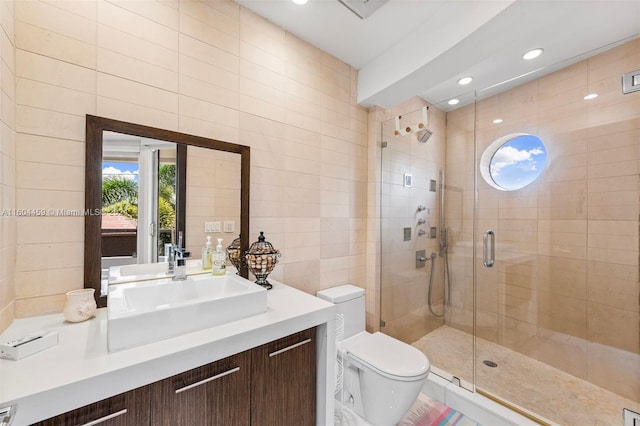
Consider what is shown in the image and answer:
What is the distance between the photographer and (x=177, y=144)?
1442 mm

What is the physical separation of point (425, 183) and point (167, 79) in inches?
90.2

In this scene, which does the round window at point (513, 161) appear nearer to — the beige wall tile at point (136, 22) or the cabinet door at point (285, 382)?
the cabinet door at point (285, 382)

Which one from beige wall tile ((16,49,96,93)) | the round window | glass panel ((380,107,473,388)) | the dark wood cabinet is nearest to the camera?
the dark wood cabinet

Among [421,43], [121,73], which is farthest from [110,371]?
[421,43]

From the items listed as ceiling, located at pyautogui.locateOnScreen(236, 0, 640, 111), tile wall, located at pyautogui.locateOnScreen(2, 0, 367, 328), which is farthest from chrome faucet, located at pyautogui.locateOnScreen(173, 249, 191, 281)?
ceiling, located at pyautogui.locateOnScreen(236, 0, 640, 111)

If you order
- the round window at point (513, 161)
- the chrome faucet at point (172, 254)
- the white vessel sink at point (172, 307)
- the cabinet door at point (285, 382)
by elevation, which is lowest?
the cabinet door at point (285, 382)

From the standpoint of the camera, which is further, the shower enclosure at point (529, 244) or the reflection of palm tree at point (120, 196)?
the shower enclosure at point (529, 244)

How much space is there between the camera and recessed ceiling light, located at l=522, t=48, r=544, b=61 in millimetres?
1975

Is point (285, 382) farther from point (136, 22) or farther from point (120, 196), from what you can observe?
point (136, 22)

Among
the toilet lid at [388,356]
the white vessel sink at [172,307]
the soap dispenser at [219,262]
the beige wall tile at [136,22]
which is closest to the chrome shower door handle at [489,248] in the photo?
the toilet lid at [388,356]

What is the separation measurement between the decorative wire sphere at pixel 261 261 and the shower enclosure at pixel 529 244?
1.24 meters

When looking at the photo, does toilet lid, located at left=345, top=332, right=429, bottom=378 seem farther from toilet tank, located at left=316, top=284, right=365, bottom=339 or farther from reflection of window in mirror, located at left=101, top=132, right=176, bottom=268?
reflection of window in mirror, located at left=101, top=132, right=176, bottom=268

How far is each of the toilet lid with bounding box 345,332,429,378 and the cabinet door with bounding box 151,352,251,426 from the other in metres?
0.83

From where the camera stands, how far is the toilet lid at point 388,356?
150 cm
